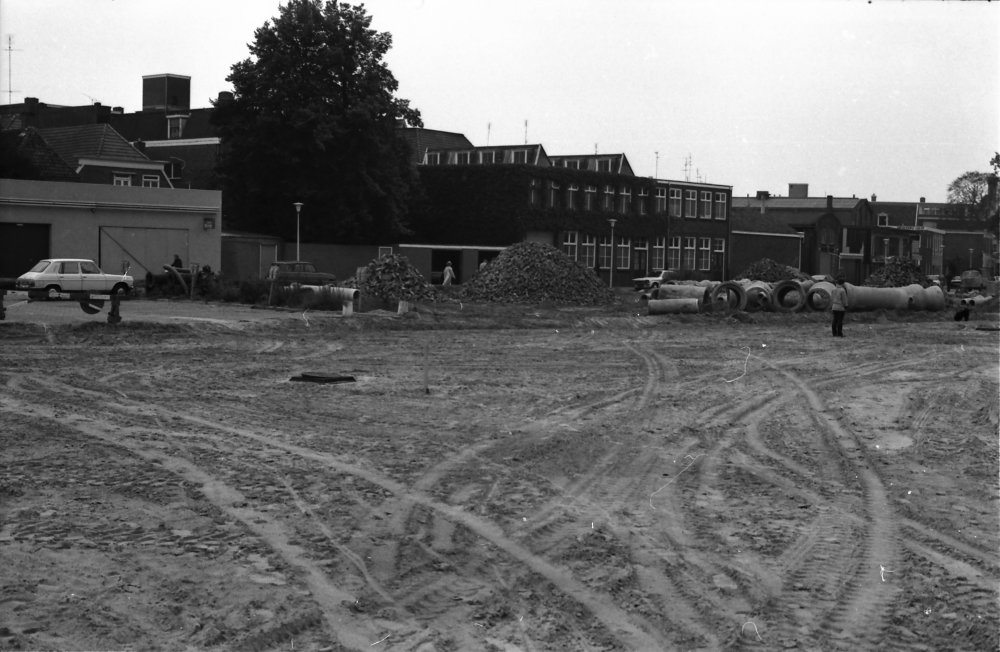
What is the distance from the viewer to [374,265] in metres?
39.7

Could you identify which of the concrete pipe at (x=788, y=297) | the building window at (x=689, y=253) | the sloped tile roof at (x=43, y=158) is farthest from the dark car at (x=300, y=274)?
the building window at (x=689, y=253)

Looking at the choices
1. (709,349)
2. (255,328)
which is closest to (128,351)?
(255,328)

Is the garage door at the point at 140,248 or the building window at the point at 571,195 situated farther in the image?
the building window at the point at 571,195

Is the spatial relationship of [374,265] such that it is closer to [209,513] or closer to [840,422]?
[840,422]

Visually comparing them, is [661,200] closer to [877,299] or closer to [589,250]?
[589,250]

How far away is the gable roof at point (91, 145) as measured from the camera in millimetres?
61375

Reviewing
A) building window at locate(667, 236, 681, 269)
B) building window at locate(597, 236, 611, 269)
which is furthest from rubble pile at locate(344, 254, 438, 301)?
building window at locate(667, 236, 681, 269)

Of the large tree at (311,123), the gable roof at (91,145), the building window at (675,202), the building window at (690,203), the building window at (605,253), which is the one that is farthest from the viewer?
the building window at (690,203)

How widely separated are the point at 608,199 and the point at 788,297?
3475 cm

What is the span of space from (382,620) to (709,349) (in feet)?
63.6

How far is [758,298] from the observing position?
40.4m

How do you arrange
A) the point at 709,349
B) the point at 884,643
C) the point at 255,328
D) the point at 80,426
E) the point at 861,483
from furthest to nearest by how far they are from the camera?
the point at 255,328 < the point at 709,349 < the point at 80,426 < the point at 861,483 < the point at 884,643

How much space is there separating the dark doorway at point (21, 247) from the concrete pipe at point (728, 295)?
2583 centimetres

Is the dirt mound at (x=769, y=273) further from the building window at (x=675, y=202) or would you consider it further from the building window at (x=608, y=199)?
the building window at (x=675, y=202)
